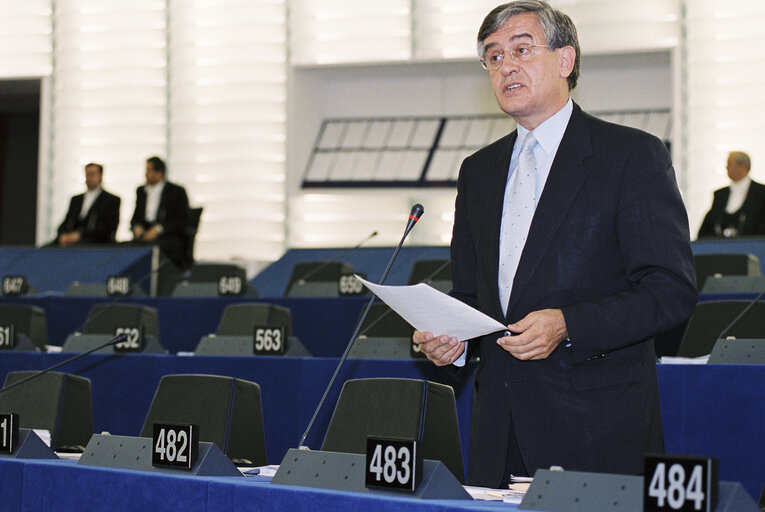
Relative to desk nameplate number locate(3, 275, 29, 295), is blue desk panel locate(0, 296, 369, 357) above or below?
below

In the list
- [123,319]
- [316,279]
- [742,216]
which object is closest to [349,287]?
[316,279]

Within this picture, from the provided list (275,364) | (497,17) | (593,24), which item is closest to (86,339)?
(275,364)

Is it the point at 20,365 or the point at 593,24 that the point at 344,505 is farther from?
the point at 593,24

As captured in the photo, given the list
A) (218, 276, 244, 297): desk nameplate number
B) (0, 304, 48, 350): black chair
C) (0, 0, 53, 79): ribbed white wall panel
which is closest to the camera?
(0, 304, 48, 350): black chair

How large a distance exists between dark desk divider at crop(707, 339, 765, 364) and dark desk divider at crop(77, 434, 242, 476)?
203cm

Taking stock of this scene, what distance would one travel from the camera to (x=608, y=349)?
1.86 meters

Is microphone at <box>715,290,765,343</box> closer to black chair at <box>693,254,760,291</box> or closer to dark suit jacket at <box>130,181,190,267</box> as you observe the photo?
black chair at <box>693,254,760,291</box>

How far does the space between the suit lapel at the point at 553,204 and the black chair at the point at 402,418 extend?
2.49ft

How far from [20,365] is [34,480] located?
259cm

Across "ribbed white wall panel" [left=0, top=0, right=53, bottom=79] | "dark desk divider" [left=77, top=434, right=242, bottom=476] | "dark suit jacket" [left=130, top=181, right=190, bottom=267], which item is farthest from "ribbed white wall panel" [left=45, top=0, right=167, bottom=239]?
"dark desk divider" [left=77, top=434, right=242, bottom=476]

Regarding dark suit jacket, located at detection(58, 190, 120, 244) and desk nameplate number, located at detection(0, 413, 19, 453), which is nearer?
desk nameplate number, located at detection(0, 413, 19, 453)

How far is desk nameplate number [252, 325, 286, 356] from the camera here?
4.33 metres

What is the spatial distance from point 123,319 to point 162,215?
3.05 metres

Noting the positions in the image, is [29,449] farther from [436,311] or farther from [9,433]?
[436,311]
